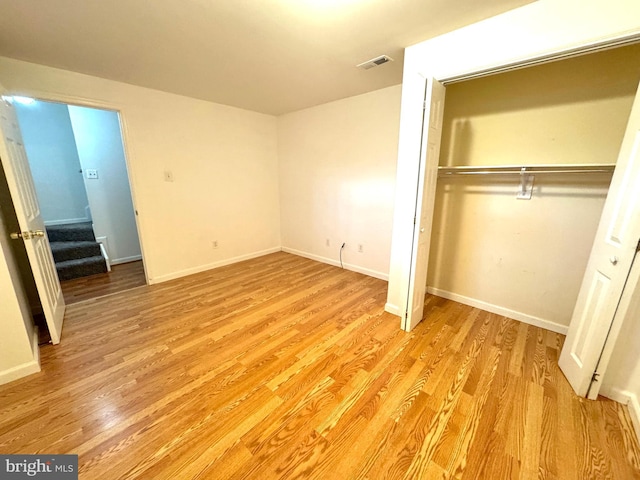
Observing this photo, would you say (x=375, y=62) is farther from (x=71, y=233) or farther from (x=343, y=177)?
(x=71, y=233)

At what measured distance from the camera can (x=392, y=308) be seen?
2506mm

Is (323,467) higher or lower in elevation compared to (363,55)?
lower

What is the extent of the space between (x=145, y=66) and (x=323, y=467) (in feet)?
11.3

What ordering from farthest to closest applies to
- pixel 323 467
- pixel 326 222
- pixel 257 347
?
pixel 326 222 → pixel 257 347 → pixel 323 467

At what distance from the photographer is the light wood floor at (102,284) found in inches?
114

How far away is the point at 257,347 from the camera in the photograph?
6.61ft

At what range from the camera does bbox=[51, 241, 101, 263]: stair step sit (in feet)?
11.1

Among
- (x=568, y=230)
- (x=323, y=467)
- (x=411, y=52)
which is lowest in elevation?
(x=323, y=467)

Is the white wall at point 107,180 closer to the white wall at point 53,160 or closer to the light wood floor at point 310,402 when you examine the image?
the white wall at point 53,160

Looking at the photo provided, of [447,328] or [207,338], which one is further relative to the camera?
[447,328]

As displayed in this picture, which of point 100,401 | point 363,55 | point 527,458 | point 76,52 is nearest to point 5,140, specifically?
point 76,52

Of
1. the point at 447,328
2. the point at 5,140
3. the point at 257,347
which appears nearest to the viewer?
the point at 5,140

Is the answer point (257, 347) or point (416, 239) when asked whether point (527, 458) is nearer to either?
point (416, 239)

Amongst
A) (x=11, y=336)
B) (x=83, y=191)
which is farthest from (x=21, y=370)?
(x=83, y=191)
